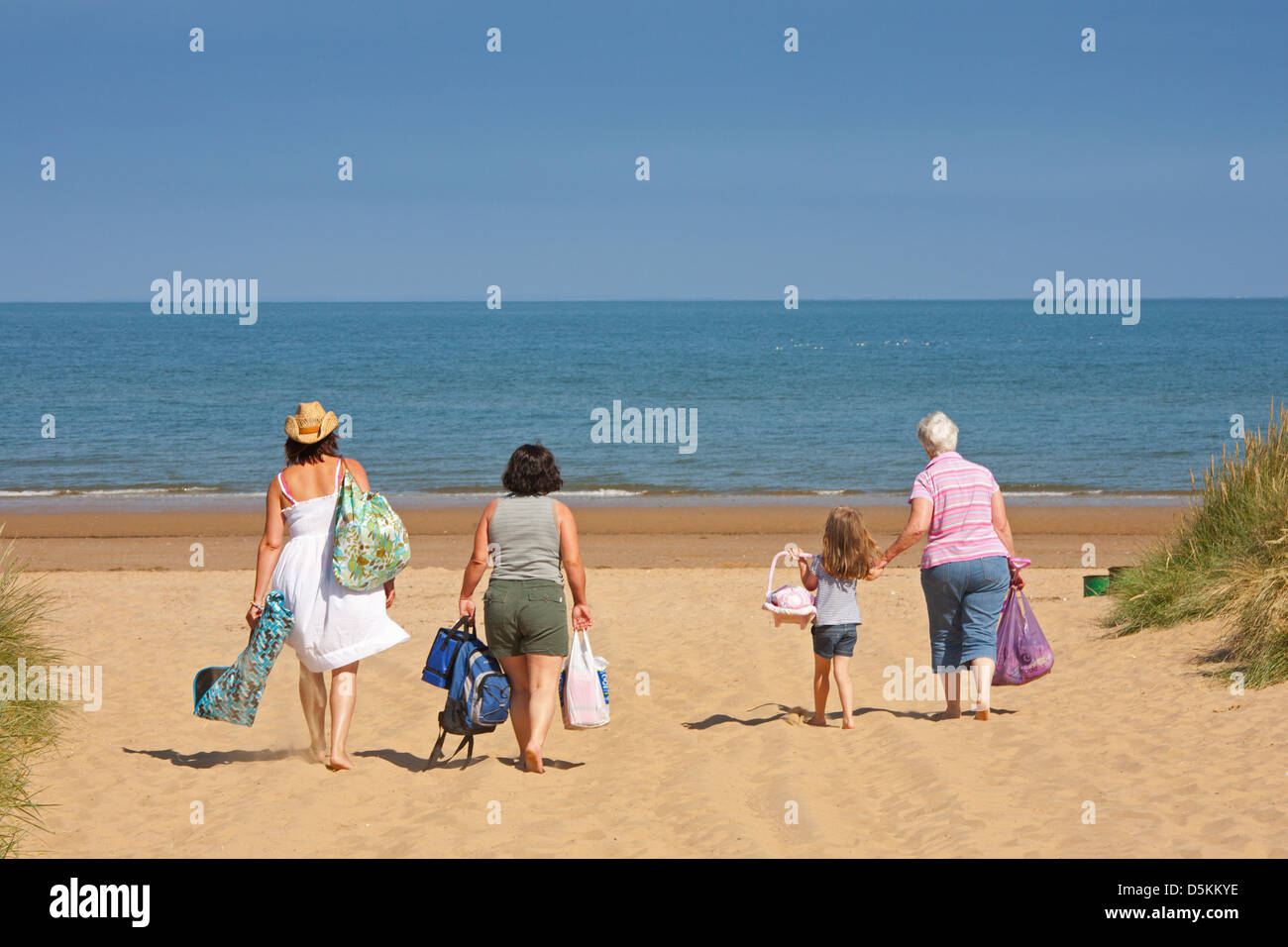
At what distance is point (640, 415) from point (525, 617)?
3246 centimetres

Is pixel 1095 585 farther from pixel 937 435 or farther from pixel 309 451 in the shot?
pixel 309 451

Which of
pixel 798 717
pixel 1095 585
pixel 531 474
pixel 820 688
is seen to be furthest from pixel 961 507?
pixel 1095 585

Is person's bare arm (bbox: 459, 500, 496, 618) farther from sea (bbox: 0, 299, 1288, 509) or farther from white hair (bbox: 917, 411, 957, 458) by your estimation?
sea (bbox: 0, 299, 1288, 509)

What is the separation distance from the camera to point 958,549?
614cm

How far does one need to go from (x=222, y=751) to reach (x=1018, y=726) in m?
4.61

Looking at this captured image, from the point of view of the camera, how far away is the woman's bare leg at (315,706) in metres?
5.90

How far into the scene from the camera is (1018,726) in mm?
6453

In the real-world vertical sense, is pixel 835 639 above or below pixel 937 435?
below

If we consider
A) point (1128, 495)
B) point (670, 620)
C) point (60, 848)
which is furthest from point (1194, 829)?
point (1128, 495)

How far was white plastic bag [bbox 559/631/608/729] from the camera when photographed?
5742mm

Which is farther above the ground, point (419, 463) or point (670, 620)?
point (419, 463)

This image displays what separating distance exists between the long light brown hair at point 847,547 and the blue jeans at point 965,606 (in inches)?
13.6

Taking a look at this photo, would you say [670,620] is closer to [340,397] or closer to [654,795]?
[654,795]

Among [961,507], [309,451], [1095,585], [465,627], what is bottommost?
[1095,585]
